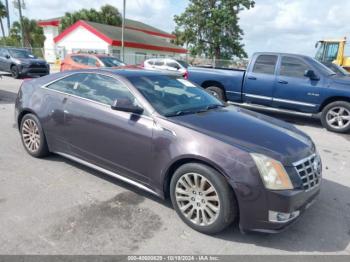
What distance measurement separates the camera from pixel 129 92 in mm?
3914

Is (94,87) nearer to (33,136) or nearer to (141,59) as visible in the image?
(33,136)

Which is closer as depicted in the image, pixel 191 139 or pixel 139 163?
pixel 191 139

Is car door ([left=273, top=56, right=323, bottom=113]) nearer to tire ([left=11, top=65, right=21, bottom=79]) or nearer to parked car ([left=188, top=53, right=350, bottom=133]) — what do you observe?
parked car ([left=188, top=53, right=350, bottom=133])

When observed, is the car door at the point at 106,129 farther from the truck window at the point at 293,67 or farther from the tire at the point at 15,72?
the tire at the point at 15,72

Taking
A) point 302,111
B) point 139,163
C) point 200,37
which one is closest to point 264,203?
point 139,163

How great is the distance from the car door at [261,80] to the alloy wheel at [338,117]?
1.54 meters

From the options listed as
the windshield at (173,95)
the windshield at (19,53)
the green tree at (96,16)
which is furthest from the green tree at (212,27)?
the windshield at (173,95)

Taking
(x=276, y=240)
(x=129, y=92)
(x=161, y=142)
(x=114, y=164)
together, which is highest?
(x=129, y=92)

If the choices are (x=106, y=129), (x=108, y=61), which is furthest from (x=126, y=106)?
(x=108, y=61)

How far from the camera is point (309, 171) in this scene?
325 cm

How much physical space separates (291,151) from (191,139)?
98cm

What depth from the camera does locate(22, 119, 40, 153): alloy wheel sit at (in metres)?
4.91

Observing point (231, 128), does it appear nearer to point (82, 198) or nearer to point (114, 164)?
point (114, 164)

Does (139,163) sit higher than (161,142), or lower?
lower
